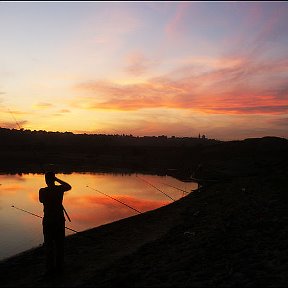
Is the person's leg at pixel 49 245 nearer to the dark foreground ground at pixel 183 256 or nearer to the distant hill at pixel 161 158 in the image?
the dark foreground ground at pixel 183 256

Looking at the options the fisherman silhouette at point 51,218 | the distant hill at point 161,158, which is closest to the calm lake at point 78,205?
the fisherman silhouette at point 51,218

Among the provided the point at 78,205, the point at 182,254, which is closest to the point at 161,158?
the point at 78,205

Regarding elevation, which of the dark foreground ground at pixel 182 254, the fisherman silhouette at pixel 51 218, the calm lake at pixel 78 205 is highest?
the fisherman silhouette at pixel 51 218

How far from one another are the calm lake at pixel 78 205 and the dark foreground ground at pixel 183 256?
8.96 feet

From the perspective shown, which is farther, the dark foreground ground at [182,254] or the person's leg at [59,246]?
the person's leg at [59,246]

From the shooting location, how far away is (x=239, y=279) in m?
8.01

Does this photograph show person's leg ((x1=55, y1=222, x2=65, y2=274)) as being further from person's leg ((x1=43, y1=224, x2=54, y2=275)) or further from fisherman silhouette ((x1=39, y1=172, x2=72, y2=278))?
person's leg ((x1=43, y1=224, x2=54, y2=275))

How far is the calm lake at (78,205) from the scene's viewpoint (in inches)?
698

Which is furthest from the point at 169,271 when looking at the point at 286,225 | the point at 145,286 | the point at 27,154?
the point at 27,154

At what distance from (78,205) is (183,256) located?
17.0m

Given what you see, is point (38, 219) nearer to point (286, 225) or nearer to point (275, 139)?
point (286, 225)

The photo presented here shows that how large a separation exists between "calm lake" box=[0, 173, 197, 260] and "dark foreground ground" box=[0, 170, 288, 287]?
273 centimetres

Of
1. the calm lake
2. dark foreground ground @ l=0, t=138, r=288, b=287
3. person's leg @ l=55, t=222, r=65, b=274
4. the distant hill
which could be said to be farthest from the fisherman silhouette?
the distant hill

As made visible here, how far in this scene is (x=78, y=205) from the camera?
26.7 metres
